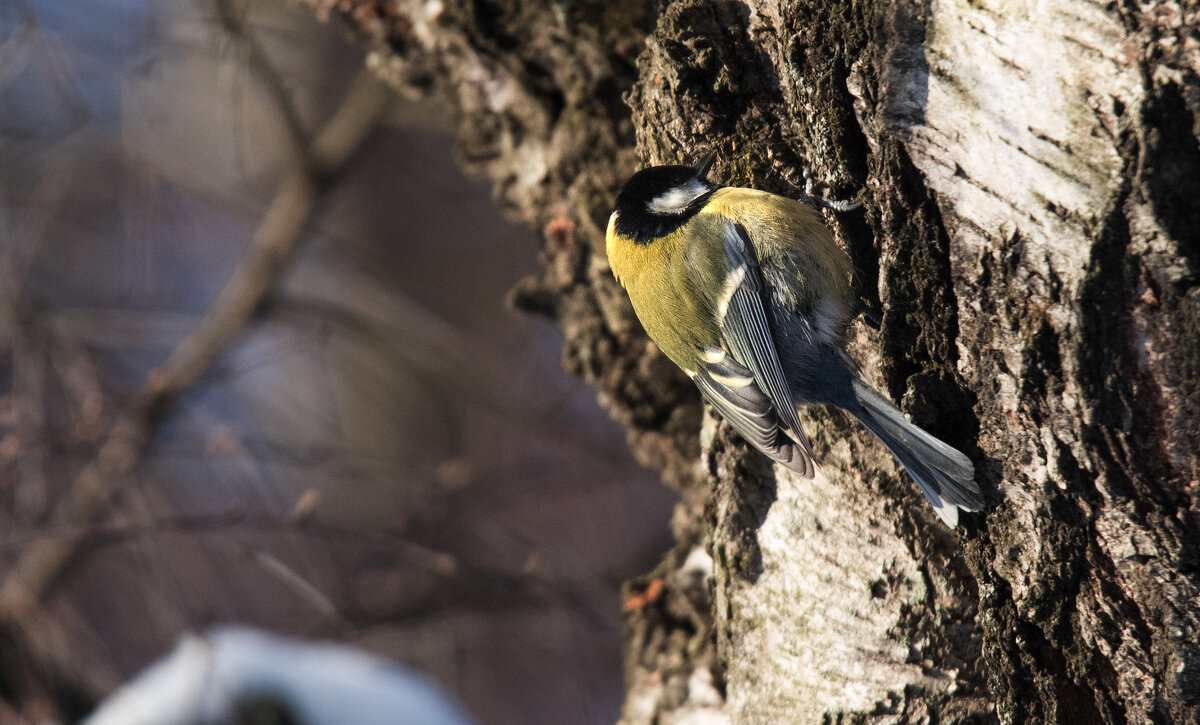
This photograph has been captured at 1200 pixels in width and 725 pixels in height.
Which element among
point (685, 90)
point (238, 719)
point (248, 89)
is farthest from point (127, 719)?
point (248, 89)

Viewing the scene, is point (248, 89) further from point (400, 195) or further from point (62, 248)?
point (62, 248)

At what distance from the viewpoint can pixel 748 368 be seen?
5.18 feet

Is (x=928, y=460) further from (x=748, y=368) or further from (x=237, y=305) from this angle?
(x=237, y=305)

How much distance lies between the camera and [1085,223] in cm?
93

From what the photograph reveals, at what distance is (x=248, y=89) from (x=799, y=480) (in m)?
3.48

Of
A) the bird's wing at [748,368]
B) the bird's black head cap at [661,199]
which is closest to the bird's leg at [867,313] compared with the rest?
the bird's wing at [748,368]

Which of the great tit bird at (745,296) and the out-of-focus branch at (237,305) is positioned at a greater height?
the great tit bird at (745,296)

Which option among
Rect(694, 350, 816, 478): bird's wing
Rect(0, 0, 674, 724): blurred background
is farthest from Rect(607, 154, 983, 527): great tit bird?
Rect(0, 0, 674, 724): blurred background

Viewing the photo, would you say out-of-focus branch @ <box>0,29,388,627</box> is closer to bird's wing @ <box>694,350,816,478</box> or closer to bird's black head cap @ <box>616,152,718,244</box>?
bird's black head cap @ <box>616,152,718,244</box>

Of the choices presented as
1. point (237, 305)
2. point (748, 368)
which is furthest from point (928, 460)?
point (237, 305)

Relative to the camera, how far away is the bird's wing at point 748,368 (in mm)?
1435

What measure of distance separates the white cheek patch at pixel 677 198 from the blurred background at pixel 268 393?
57.0 inches

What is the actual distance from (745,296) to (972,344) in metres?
0.58

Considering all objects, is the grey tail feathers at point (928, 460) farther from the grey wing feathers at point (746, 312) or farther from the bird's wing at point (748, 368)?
the grey wing feathers at point (746, 312)
